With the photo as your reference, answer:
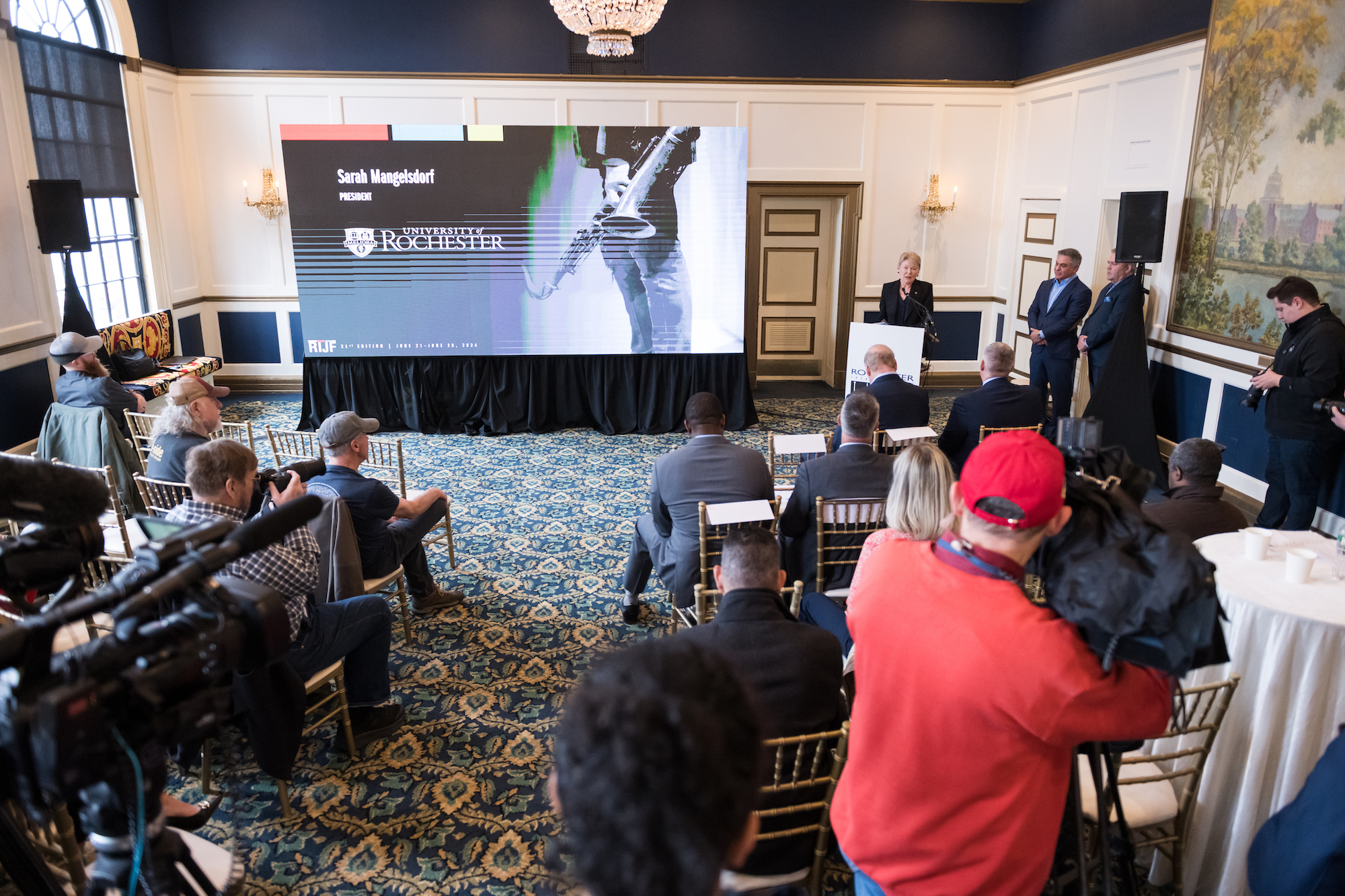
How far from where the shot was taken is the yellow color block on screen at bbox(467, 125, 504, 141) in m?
7.06

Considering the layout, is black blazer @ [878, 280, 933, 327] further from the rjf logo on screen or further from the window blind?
the window blind

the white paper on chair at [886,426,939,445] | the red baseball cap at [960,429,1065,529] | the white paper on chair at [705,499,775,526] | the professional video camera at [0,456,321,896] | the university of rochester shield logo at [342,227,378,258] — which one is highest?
the university of rochester shield logo at [342,227,378,258]

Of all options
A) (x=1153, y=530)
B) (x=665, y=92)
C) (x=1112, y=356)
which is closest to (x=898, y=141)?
(x=665, y=92)

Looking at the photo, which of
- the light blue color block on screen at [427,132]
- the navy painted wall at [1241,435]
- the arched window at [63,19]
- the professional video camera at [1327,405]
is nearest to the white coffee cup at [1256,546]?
the professional video camera at [1327,405]

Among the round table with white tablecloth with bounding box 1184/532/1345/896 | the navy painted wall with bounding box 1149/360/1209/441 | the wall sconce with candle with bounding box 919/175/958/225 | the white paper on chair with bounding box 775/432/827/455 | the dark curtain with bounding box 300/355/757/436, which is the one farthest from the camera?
the wall sconce with candle with bounding box 919/175/958/225

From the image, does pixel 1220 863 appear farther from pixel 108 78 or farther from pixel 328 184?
pixel 108 78

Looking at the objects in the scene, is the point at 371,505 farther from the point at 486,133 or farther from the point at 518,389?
the point at 486,133

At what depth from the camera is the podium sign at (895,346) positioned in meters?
6.38

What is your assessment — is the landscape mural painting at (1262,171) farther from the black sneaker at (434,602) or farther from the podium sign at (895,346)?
the black sneaker at (434,602)

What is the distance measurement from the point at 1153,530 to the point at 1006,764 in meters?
0.46

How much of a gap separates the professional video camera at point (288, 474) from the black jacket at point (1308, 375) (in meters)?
4.97

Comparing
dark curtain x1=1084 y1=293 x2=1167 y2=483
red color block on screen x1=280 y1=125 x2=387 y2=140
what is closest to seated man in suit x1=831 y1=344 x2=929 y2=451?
dark curtain x1=1084 y1=293 x2=1167 y2=483

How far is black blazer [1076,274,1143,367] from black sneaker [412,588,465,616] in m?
5.16

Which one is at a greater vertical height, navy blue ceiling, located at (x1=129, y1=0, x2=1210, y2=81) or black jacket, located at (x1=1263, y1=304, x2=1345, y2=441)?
navy blue ceiling, located at (x1=129, y1=0, x2=1210, y2=81)
